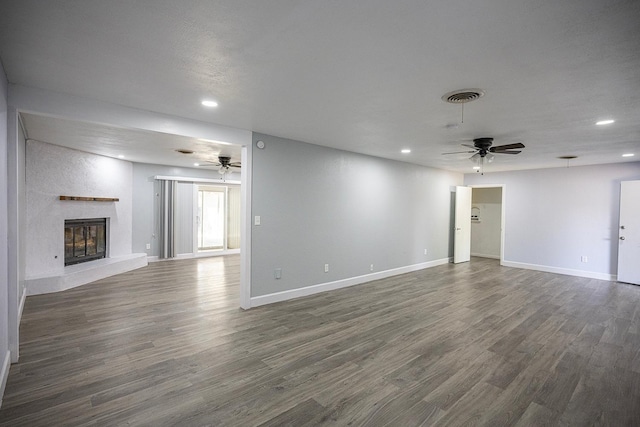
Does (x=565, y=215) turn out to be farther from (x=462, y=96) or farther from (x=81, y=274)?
(x=81, y=274)

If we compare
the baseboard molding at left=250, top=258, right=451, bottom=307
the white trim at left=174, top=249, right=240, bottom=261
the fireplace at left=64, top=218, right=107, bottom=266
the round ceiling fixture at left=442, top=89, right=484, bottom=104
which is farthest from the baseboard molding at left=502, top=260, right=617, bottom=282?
the fireplace at left=64, top=218, right=107, bottom=266

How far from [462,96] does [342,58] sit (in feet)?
4.19

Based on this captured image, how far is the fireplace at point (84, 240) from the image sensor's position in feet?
18.4

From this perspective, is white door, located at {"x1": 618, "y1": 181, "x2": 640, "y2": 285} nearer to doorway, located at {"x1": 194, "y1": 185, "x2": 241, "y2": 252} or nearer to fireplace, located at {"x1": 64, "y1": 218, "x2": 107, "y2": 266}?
doorway, located at {"x1": 194, "y1": 185, "x2": 241, "y2": 252}

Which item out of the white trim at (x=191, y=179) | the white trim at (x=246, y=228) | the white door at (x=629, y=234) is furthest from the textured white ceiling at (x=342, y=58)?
the white trim at (x=191, y=179)

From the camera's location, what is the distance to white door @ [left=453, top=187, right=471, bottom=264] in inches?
311

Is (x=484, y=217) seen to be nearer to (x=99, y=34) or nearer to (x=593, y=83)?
(x=593, y=83)

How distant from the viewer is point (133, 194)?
7.38 metres

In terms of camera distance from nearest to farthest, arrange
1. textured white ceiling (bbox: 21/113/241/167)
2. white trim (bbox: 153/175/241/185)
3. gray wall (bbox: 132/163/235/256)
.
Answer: textured white ceiling (bbox: 21/113/241/167) < gray wall (bbox: 132/163/235/256) < white trim (bbox: 153/175/241/185)

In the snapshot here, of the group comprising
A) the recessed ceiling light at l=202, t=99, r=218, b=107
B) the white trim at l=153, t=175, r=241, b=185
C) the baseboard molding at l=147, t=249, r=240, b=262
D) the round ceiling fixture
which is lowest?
the baseboard molding at l=147, t=249, r=240, b=262

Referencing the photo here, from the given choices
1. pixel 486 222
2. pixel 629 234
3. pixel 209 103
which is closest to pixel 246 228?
pixel 209 103

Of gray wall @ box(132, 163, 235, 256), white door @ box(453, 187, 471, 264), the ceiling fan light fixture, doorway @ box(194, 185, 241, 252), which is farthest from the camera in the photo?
doorway @ box(194, 185, 241, 252)

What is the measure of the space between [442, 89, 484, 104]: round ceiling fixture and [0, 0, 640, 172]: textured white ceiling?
9 centimetres

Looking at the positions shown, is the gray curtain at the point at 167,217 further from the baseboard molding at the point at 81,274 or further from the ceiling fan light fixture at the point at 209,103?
the ceiling fan light fixture at the point at 209,103
